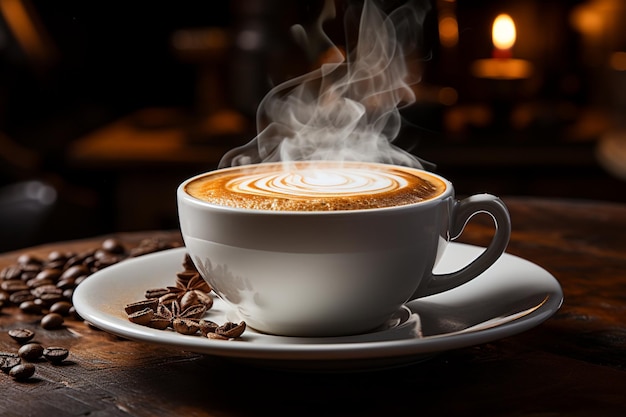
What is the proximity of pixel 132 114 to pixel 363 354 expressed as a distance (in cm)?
351

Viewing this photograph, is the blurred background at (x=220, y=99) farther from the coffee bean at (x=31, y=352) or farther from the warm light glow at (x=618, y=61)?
the coffee bean at (x=31, y=352)

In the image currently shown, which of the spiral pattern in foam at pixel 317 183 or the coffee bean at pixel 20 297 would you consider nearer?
the spiral pattern in foam at pixel 317 183

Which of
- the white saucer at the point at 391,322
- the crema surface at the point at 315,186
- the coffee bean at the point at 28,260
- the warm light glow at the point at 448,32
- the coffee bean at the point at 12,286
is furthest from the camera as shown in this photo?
the warm light glow at the point at 448,32

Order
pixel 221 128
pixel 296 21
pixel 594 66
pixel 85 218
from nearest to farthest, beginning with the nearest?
pixel 85 218 → pixel 221 128 → pixel 594 66 → pixel 296 21

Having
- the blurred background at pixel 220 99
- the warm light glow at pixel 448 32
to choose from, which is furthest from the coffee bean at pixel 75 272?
the warm light glow at pixel 448 32

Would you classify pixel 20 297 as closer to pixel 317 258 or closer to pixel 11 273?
pixel 11 273

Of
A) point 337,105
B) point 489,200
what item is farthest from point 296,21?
point 489,200

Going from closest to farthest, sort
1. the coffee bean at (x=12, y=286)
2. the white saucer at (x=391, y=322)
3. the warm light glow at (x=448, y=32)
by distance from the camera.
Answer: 1. the white saucer at (x=391, y=322)
2. the coffee bean at (x=12, y=286)
3. the warm light glow at (x=448, y=32)

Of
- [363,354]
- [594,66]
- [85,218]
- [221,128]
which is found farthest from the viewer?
[594,66]

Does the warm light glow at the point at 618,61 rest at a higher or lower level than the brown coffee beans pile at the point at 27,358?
lower

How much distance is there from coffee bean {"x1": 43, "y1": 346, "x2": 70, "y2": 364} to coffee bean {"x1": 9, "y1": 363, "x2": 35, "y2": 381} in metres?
0.03

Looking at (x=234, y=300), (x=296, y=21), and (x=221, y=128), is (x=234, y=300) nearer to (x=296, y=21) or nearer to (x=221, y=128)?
(x=221, y=128)

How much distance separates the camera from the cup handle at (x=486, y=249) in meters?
0.81

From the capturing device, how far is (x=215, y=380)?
2.27 ft
